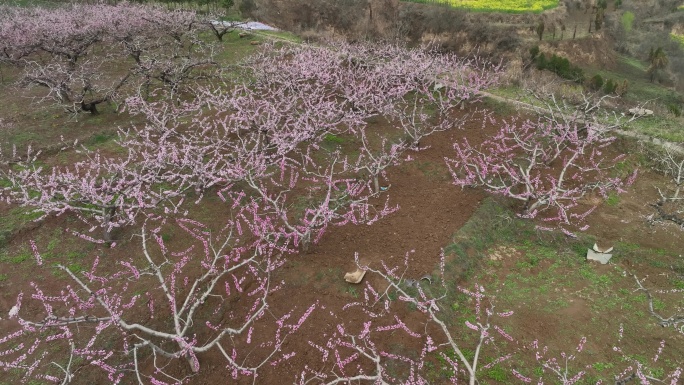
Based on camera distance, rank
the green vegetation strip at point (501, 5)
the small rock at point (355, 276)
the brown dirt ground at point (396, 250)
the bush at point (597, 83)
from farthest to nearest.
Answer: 1. the green vegetation strip at point (501, 5)
2. the bush at point (597, 83)
3. the small rock at point (355, 276)
4. the brown dirt ground at point (396, 250)

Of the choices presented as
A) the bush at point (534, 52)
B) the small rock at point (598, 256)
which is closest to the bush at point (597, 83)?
the bush at point (534, 52)

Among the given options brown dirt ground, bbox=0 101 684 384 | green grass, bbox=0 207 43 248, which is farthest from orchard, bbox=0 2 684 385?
green grass, bbox=0 207 43 248

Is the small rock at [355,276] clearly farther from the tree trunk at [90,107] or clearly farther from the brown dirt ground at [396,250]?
the tree trunk at [90,107]

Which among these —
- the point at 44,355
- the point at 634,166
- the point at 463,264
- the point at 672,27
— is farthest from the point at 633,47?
the point at 44,355

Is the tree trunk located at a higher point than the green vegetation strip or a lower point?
lower

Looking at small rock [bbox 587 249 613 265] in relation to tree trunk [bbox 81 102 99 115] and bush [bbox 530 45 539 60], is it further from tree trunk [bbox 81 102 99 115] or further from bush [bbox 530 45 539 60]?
bush [bbox 530 45 539 60]

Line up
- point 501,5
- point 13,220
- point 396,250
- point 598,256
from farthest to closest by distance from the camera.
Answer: point 501,5, point 13,220, point 396,250, point 598,256

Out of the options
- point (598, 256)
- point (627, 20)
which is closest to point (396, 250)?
point (598, 256)

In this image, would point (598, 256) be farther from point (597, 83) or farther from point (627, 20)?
point (627, 20)
